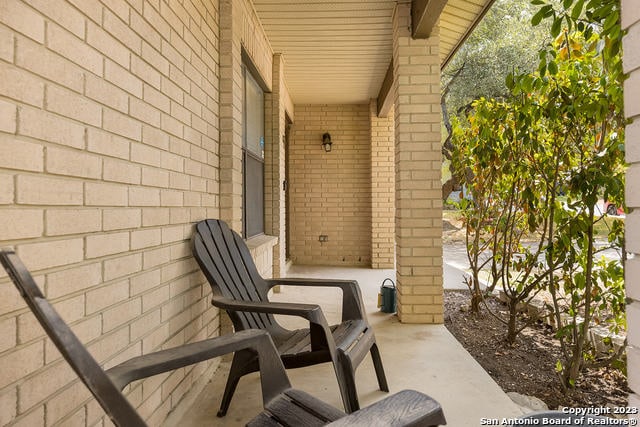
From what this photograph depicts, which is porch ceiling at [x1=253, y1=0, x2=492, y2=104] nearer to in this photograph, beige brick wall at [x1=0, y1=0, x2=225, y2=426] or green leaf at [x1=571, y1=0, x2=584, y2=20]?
beige brick wall at [x1=0, y1=0, x2=225, y2=426]

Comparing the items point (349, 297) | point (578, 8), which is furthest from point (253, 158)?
point (578, 8)

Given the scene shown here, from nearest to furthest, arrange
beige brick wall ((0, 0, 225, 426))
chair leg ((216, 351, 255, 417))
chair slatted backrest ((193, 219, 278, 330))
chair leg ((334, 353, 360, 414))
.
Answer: beige brick wall ((0, 0, 225, 426)) → chair leg ((334, 353, 360, 414)) → chair leg ((216, 351, 255, 417)) → chair slatted backrest ((193, 219, 278, 330))

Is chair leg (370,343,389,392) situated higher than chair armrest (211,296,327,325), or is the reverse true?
chair armrest (211,296,327,325)

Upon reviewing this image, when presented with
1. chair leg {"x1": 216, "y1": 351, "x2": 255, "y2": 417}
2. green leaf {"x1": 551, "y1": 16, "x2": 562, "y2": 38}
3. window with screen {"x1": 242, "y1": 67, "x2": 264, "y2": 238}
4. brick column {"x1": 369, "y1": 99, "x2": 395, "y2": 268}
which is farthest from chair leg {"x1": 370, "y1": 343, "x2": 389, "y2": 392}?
brick column {"x1": 369, "y1": 99, "x2": 395, "y2": 268}

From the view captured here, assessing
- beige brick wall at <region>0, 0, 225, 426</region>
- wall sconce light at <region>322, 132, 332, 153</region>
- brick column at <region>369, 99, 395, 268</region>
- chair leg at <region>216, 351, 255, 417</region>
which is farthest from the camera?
wall sconce light at <region>322, 132, 332, 153</region>

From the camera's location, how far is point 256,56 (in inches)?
151

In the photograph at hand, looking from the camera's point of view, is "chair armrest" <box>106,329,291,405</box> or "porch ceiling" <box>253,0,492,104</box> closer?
"chair armrest" <box>106,329,291,405</box>

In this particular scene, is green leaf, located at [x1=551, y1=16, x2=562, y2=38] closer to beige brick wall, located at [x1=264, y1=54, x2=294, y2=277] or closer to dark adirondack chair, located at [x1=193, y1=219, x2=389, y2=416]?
dark adirondack chair, located at [x1=193, y1=219, x2=389, y2=416]

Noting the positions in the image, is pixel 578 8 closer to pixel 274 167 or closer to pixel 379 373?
pixel 379 373

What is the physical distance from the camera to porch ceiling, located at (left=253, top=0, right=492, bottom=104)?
360cm

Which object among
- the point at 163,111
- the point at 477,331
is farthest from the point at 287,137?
the point at 163,111

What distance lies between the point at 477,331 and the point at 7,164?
3582 millimetres

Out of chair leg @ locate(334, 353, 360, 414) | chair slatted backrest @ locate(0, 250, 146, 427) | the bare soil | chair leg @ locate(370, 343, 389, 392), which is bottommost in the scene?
the bare soil

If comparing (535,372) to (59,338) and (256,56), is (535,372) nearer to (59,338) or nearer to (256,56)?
(59,338)
